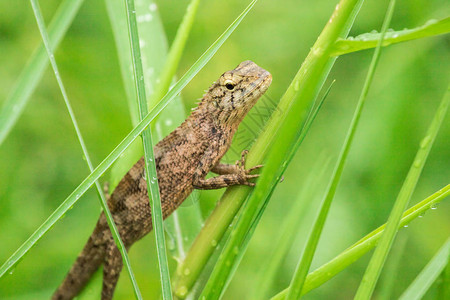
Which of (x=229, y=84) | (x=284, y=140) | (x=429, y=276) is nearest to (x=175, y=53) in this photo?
(x=229, y=84)

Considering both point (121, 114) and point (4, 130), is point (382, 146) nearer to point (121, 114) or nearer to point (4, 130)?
point (121, 114)

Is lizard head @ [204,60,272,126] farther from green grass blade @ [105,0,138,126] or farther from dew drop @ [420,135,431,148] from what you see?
dew drop @ [420,135,431,148]

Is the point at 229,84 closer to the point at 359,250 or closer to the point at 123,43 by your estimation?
the point at 123,43

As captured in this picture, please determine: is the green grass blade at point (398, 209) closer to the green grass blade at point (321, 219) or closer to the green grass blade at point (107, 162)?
the green grass blade at point (321, 219)

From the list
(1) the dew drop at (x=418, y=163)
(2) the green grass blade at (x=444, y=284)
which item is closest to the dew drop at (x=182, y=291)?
(2) the green grass blade at (x=444, y=284)

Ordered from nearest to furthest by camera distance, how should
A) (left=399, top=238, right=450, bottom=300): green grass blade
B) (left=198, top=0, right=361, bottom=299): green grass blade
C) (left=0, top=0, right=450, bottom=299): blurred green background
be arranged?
(left=198, top=0, right=361, bottom=299): green grass blade
(left=399, top=238, right=450, bottom=300): green grass blade
(left=0, top=0, right=450, bottom=299): blurred green background

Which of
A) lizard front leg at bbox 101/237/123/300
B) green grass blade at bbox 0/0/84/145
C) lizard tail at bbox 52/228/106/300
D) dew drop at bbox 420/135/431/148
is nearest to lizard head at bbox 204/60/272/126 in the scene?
green grass blade at bbox 0/0/84/145

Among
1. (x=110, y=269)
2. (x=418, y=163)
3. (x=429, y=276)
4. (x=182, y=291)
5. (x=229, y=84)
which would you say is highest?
(x=229, y=84)
